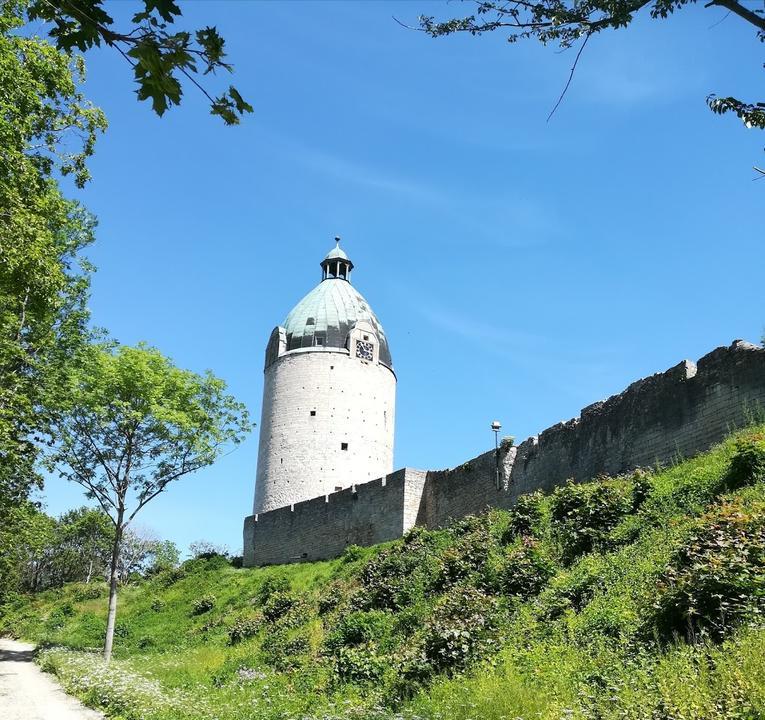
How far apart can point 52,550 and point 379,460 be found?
33.2 m

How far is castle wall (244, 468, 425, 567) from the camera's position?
23.4 m

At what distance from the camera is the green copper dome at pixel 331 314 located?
3606 cm

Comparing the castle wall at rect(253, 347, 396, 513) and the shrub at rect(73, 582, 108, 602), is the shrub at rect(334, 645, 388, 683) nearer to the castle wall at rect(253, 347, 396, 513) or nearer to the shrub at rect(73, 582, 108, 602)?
the castle wall at rect(253, 347, 396, 513)

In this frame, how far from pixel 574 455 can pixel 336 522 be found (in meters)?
11.7

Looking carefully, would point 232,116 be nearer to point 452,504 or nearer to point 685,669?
point 685,669

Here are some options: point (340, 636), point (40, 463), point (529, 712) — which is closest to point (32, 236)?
point (340, 636)

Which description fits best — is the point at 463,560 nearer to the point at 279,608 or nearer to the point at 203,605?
the point at 279,608

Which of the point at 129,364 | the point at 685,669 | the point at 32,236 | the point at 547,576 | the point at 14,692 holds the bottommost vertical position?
the point at 14,692

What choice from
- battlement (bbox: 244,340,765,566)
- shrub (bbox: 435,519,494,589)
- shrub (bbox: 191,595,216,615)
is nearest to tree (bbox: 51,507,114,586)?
battlement (bbox: 244,340,765,566)

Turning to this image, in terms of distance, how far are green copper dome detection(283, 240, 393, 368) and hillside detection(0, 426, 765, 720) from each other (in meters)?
18.8

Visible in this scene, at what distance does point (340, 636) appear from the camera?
39.8 feet

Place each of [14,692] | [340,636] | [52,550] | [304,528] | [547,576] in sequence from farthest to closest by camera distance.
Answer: [52,550] < [304,528] < [14,692] < [340,636] < [547,576]

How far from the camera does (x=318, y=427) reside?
1316 inches

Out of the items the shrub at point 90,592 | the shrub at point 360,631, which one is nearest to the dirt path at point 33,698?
the shrub at point 360,631
